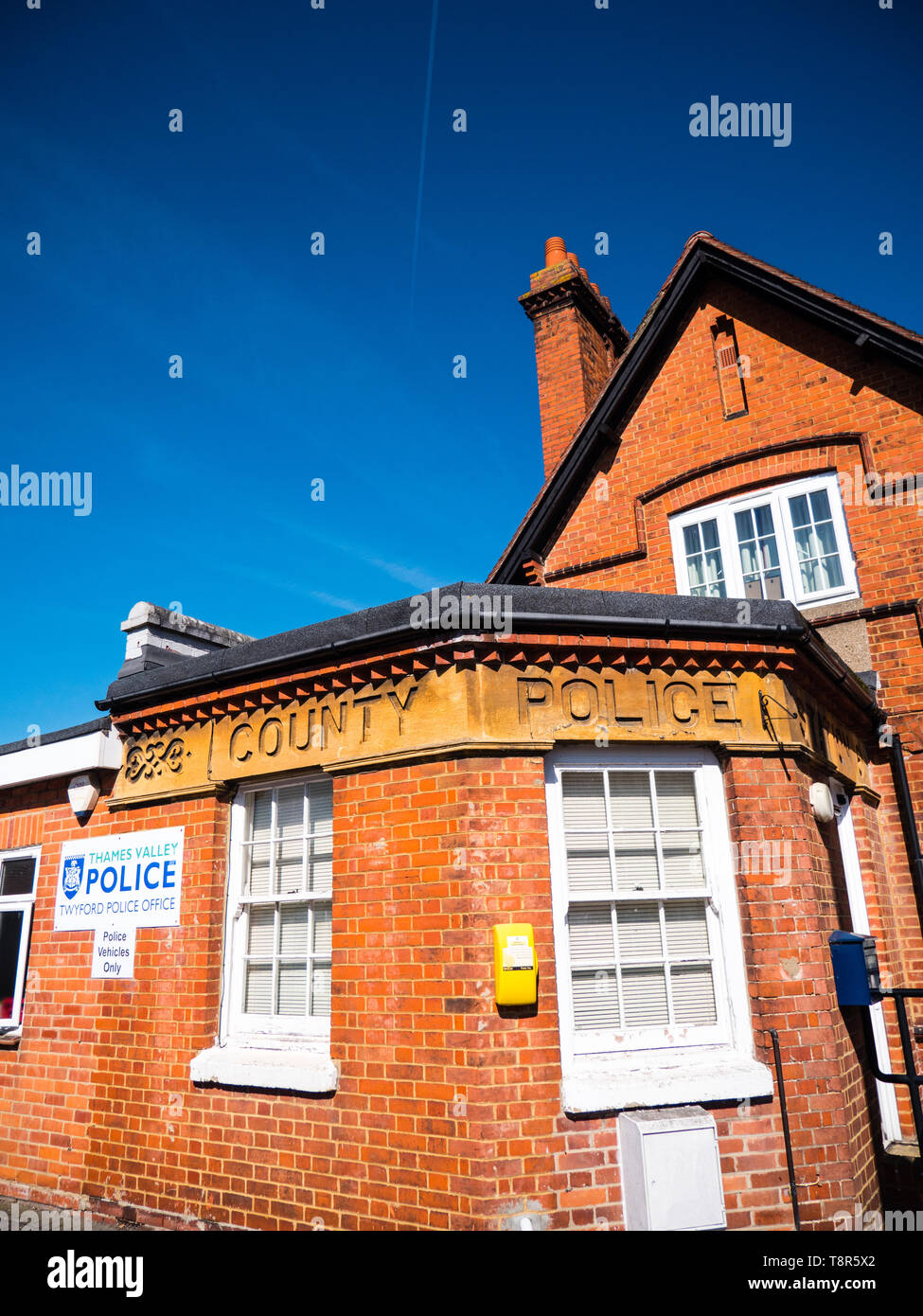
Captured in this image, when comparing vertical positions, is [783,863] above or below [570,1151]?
above

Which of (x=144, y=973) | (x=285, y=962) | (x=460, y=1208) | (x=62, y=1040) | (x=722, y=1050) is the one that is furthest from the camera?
(x=62, y=1040)

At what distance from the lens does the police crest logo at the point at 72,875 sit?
22.0ft

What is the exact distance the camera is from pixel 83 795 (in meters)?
6.77

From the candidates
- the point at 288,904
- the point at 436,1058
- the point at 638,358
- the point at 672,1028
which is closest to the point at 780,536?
the point at 638,358

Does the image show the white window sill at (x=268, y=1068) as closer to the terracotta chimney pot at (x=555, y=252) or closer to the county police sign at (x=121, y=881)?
the county police sign at (x=121, y=881)

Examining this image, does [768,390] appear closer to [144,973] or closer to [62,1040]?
[144,973]

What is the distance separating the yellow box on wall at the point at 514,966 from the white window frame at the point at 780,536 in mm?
5009

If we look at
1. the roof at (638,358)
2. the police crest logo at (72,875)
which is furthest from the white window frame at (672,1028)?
the roof at (638,358)

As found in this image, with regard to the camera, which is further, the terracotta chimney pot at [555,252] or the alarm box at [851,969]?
the terracotta chimney pot at [555,252]

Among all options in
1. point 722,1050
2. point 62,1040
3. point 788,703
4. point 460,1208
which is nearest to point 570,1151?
point 460,1208

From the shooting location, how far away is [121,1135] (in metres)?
5.78

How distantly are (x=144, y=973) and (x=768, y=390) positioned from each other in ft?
28.5

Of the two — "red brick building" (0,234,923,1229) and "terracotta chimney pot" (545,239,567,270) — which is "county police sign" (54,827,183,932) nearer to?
"red brick building" (0,234,923,1229)

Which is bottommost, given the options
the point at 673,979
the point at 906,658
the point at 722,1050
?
the point at 722,1050
